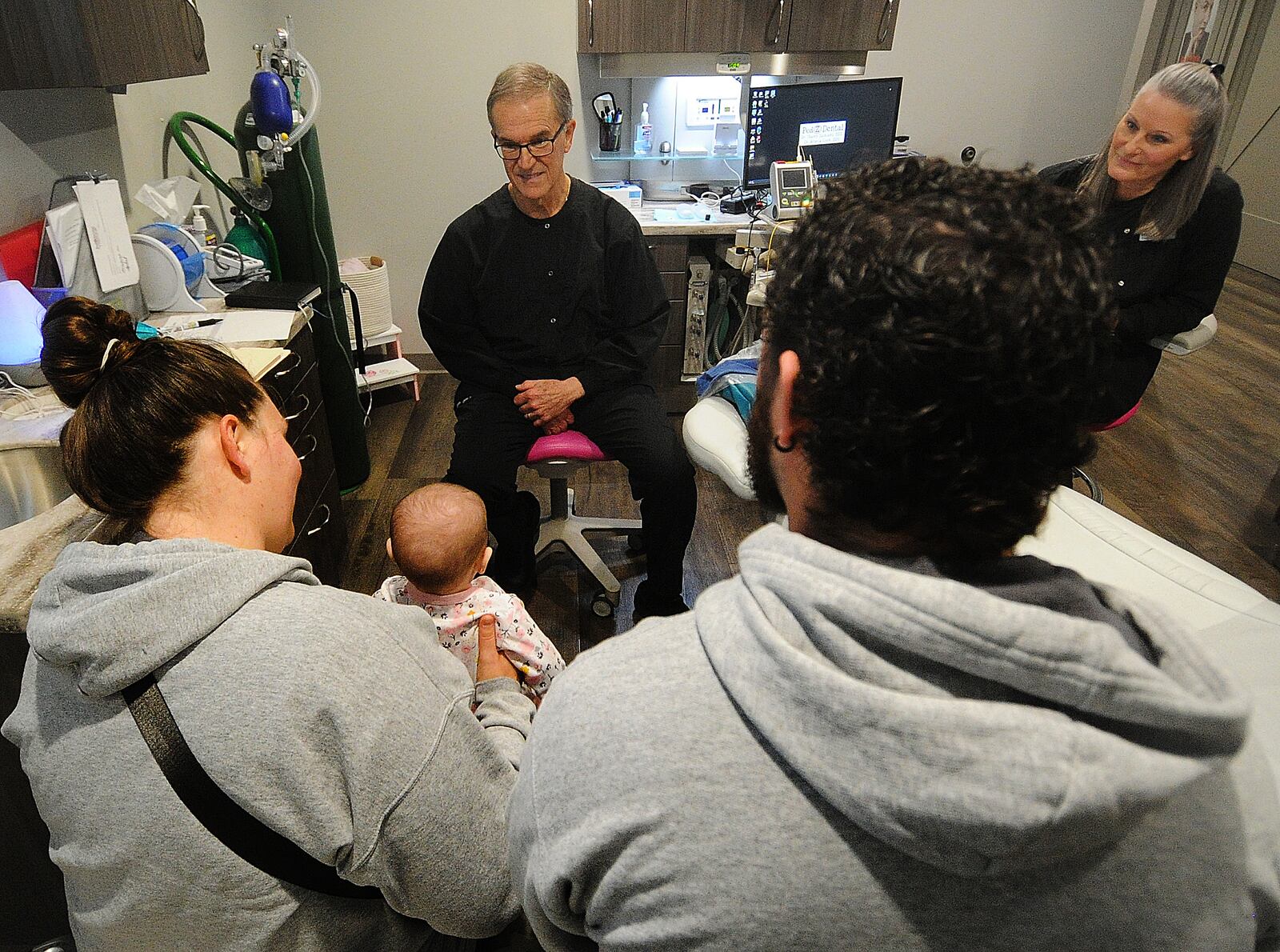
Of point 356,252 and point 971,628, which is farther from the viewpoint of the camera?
point 356,252

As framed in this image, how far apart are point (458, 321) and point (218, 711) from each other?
1727 mm

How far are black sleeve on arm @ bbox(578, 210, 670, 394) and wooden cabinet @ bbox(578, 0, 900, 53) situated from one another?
132cm

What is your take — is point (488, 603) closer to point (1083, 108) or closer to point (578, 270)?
point (578, 270)

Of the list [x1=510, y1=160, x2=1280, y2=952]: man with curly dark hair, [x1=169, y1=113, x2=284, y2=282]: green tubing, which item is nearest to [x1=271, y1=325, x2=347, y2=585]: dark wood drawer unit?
[x1=169, y1=113, x2=284, y2=282]: green tubing

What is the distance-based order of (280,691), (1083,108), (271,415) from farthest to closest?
(1083,108) → (271,415) → (280,691)

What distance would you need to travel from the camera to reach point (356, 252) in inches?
149

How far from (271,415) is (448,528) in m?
0.59

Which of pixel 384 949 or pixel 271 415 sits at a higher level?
pixel 271 415

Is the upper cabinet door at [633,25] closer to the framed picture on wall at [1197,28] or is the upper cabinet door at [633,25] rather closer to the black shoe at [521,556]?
the black shoe at [521,556]

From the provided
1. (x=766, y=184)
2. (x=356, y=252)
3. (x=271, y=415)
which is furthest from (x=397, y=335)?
(x=271, y=415)

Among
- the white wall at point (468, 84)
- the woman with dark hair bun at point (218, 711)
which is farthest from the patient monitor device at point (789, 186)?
the woman with dark hair bun at point (218, 711)

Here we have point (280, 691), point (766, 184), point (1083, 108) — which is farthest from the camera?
point (1083, 108)

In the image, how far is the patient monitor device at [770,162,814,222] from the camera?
2600 millimetres

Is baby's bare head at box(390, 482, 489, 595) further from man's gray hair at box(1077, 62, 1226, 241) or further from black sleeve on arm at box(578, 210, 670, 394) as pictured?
man's gray hair at box(1077, 62, 1226, 241)
